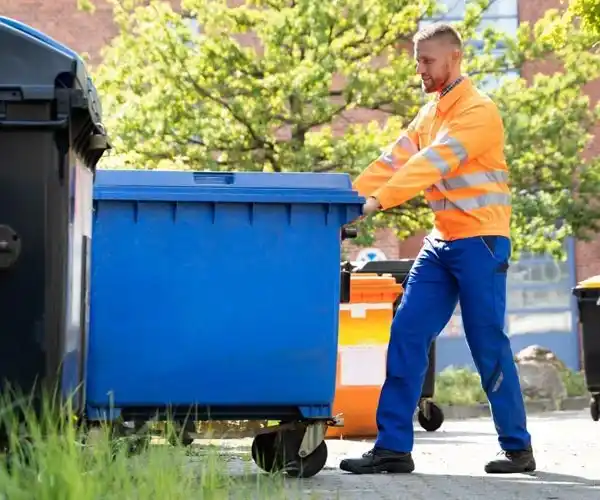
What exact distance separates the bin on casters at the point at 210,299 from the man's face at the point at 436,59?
77 centimetres

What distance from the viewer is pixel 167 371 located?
5801 mm

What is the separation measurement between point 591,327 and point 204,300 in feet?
19.8

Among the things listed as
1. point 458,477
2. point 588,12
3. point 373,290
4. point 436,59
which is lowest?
point 458,477

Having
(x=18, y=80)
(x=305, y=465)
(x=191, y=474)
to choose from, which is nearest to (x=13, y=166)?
(x=18, y=80)

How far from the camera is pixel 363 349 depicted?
941 centimetres

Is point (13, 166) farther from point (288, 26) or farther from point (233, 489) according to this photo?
point (288, 26)

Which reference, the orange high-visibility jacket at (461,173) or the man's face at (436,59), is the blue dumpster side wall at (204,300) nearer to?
the orange high-visibility jacket at (461,173)

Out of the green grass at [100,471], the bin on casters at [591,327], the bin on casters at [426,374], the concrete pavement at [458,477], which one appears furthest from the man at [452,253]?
the bin on casters at [591,327]

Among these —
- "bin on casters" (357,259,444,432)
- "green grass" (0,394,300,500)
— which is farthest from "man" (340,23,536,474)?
"bin on casters" (357,259,444,432)

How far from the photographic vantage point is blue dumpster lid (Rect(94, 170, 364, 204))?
5.82 m

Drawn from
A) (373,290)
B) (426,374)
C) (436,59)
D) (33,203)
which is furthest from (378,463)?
(426,374)

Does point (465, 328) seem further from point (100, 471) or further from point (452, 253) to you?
point (100, 471)

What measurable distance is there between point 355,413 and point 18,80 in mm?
5064

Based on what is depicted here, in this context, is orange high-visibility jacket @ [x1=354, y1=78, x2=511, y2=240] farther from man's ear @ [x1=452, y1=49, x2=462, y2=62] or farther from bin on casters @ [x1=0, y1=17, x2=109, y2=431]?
bin on casters @ [x1=0, y1=17, x2=109, y2=431]
